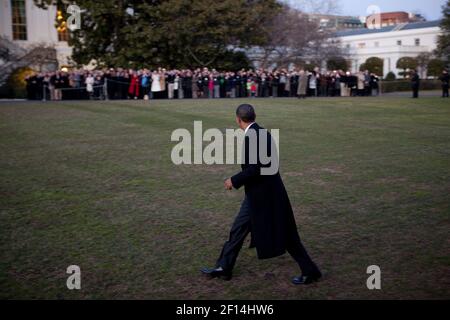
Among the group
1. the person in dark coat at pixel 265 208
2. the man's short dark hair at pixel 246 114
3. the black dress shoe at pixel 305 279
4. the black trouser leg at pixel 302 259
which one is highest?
the man's short dark hair at pixel 246 114

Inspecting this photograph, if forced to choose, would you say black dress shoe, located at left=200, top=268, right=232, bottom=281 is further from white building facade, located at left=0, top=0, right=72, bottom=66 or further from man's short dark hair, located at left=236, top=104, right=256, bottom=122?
white building facade, located at left=0, top=0, right=72, bottom=66

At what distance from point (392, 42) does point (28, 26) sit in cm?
5410

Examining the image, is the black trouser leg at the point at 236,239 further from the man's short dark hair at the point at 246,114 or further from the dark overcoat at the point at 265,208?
the man's short dark hair at the point at 246,114

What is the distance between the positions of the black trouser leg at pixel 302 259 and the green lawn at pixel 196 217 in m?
0.16

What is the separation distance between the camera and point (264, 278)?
17.3ft

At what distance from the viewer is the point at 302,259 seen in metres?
5.04

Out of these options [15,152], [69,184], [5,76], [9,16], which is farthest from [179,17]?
Result: [69,184]

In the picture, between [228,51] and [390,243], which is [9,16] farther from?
[390,243]

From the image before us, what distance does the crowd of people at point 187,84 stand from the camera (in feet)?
97.6

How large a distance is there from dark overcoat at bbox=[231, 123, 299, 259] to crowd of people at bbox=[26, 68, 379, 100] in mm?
25975

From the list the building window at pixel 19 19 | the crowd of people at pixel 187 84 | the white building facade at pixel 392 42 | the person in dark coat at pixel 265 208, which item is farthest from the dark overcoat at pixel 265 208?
the white building facade at pixel 392 42

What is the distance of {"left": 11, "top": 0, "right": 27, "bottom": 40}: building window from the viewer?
45250 mm

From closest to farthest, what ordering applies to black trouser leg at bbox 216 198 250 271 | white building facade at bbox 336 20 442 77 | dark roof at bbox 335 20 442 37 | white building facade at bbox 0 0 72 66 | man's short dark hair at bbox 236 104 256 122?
1. man's short dark hair at bbox 236 104 256 122
2. black trouser leg at bbox 216 198 250 271
3. white building facade at bbox 0 0 72 66
4. white building facade at bbox 336 20 442 77
5. dark roof at bbox 335 20 442 37

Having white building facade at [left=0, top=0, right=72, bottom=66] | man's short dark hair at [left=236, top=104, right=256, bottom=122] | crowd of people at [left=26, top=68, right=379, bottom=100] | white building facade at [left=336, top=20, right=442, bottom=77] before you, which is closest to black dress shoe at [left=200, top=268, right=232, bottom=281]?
man's short dark hair at [left=236, top=104, right=256, bottom=122]
